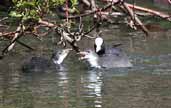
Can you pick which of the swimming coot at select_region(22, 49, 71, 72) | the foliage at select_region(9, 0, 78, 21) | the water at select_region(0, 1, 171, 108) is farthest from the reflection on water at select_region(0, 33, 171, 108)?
the foliage at select_region(9, 0, 78, 21)

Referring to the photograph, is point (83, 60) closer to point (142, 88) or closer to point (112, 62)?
Answer: point (112, 62)

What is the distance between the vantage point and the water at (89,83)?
10.2m

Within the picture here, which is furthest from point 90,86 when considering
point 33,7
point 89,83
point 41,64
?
point 41,64

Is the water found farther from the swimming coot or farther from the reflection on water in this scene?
the swimming coot

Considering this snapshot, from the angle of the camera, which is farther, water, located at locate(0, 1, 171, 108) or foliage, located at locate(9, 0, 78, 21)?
foliage, located at locate(9, 0, 78, 21)

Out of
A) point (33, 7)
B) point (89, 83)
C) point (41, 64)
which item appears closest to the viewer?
point (33, 7)

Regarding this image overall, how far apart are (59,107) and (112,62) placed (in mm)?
4022

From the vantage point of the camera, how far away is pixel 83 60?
13.9 metres

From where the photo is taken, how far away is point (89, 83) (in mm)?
11711

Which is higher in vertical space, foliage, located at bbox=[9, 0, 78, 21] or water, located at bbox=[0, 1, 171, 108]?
foliage, located at bbox=[9, 0, 78, 21]

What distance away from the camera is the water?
33.6ft

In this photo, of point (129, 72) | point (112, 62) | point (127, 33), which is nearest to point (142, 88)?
point (129, 72)

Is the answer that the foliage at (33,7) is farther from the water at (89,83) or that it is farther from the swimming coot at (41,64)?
the swimming coot at (41,64)

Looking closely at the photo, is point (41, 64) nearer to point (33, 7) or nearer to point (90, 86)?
point (90, 86)
